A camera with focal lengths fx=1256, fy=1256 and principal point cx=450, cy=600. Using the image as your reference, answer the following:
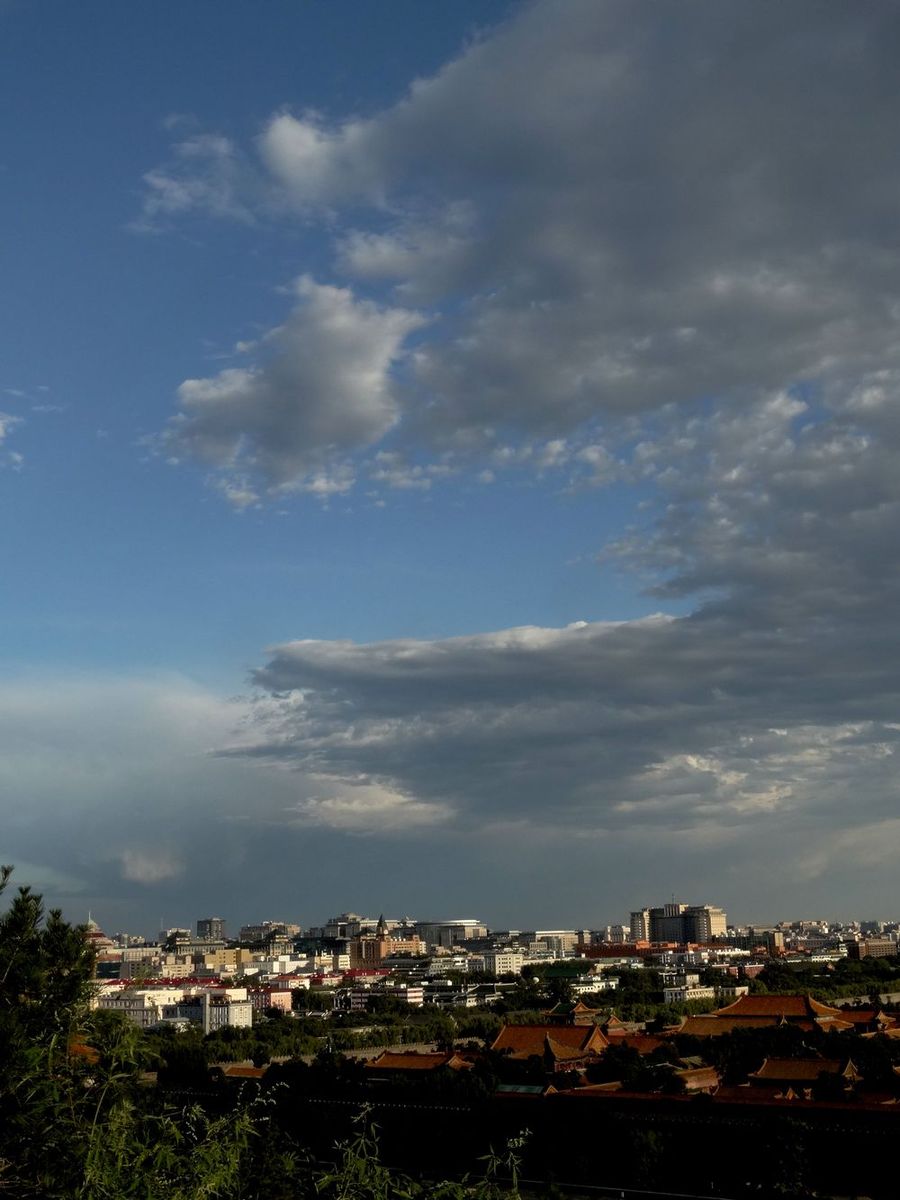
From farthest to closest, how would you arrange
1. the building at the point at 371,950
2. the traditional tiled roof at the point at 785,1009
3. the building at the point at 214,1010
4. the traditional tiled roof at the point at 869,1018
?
the building at the point at 371,950 → the building at the point at 214,1010 → the traditional tiled roof at the point at 785,1009 → the traditional tiled roof at the point at 869,1018

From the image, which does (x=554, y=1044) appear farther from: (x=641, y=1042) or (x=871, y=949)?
(x=871, y=949)

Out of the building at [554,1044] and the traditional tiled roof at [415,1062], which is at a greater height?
the building at [554,1044]

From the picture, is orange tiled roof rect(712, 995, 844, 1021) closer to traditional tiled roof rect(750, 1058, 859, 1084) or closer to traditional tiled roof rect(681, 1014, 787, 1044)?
traditional tiled roof rect(681, 1014, 787, 1044)

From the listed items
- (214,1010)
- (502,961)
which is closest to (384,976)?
(502,961)

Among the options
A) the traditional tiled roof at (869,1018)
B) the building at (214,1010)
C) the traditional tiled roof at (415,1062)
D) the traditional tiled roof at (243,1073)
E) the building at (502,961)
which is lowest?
A: the building at (502,961)

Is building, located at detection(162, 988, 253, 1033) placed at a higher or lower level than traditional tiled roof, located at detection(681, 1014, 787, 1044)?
lower

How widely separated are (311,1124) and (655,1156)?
12.5 m

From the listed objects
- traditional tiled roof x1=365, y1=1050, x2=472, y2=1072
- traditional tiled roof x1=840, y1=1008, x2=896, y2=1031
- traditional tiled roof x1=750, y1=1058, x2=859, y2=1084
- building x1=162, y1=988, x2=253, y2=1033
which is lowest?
building x1=162, y1=988, x2=253, y2=1033

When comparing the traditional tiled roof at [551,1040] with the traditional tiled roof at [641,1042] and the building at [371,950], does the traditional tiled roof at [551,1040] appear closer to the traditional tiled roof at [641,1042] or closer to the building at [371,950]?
the traditional tiled roof at [641,1042]

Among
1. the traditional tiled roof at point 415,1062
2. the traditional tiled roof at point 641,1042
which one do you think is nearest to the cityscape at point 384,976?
the traditional tiled roof at point 415,1062

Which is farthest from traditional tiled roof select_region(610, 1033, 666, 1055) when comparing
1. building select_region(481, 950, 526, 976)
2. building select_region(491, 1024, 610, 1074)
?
building select_region(481, 950, 526, 976)

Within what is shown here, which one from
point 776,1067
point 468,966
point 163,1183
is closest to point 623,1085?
point 776,1067

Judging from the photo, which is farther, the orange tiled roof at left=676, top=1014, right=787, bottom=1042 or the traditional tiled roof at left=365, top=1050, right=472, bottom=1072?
the orange tiled roof at left=676, top=1014, right=787, bottom=1042

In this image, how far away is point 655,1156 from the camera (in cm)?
3462
